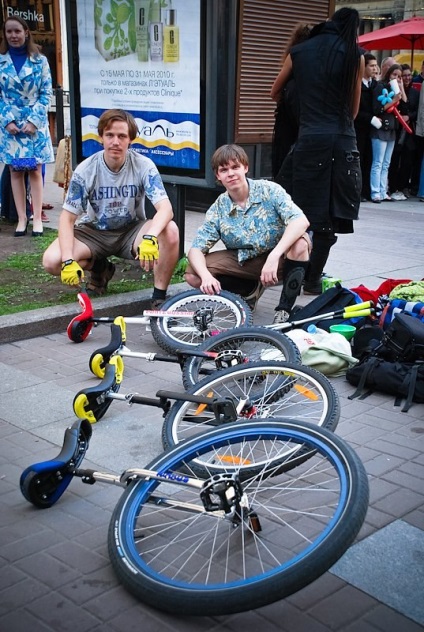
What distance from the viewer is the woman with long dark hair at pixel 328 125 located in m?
6.13

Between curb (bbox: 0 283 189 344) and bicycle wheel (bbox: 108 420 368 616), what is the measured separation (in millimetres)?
2503

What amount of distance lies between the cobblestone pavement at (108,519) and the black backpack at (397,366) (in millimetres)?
83

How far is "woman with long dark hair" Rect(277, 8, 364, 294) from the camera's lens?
6129 millimetres

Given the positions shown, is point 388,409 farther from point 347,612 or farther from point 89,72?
point 89,72

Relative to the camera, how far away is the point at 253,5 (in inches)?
272

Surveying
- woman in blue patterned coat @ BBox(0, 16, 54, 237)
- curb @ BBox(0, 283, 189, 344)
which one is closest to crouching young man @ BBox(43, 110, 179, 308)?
curb @ BBox(0, 283, 189, 344)

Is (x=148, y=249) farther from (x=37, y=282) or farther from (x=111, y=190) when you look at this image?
(x=37, y=282)

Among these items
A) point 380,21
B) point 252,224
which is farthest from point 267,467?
point 380,21

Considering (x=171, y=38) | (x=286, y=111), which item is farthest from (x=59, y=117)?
(x=286, y=111)

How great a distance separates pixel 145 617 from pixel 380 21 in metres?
30.7

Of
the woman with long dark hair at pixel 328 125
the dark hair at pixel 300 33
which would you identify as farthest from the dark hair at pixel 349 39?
the dark hair at pixel 300 33

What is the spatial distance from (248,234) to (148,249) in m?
0.71

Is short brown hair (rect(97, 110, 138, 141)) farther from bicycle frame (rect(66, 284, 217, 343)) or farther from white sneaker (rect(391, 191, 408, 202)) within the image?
white sneaker (rect(391, 191, 408, 202))

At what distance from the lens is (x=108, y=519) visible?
10.5ft
